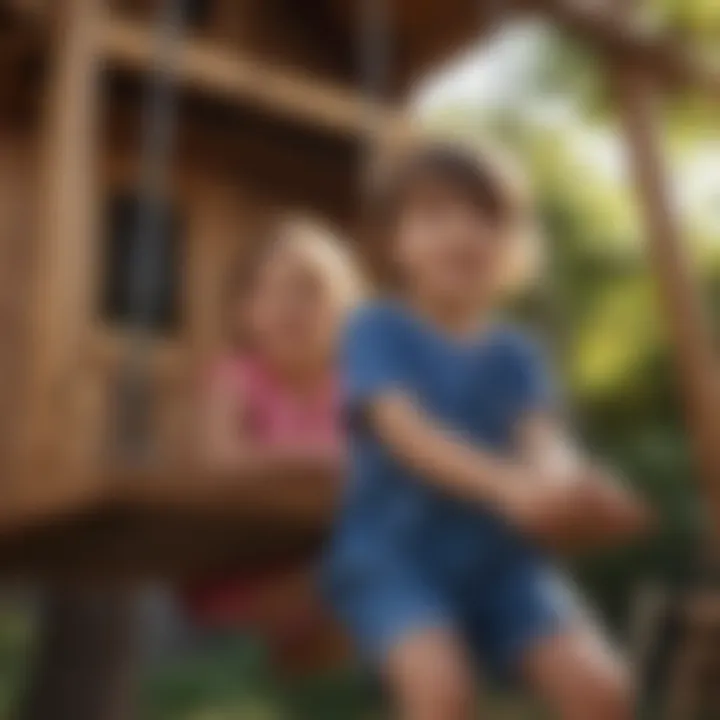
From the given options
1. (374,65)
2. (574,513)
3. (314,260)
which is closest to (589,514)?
(574,513)

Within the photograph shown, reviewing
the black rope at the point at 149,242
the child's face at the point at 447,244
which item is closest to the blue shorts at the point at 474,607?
the child's face at the point at 447,244

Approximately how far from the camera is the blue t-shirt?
0.83 m

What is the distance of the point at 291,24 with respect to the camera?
1.98 m

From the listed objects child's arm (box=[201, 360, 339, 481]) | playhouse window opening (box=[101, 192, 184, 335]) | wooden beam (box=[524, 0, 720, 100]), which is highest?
wooden beam (box=[524, 0, 720, 100])

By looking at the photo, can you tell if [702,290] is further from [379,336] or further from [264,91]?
[264,91]

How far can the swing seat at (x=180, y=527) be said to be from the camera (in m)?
1.00

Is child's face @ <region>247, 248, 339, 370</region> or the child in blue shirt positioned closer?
the child in blue shirt

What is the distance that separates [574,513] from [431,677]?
10cm

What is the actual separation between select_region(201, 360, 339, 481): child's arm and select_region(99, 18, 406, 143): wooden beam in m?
0.37

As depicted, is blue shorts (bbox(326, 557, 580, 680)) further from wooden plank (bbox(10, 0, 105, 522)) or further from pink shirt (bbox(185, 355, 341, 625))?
pink shirt (bbox(185, 355, 341, 625))

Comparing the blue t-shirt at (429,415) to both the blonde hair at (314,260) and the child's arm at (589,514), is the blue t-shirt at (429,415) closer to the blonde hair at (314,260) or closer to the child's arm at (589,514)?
the child's arm at (589,514)

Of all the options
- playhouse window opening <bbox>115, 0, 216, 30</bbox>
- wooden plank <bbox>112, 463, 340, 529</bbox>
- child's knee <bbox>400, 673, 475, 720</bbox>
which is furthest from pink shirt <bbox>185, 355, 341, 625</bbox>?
playhouse window opening <bbox>115, 0, 216, 30</bbox>

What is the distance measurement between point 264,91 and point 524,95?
478 mm

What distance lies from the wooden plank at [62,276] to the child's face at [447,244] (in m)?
0.25
